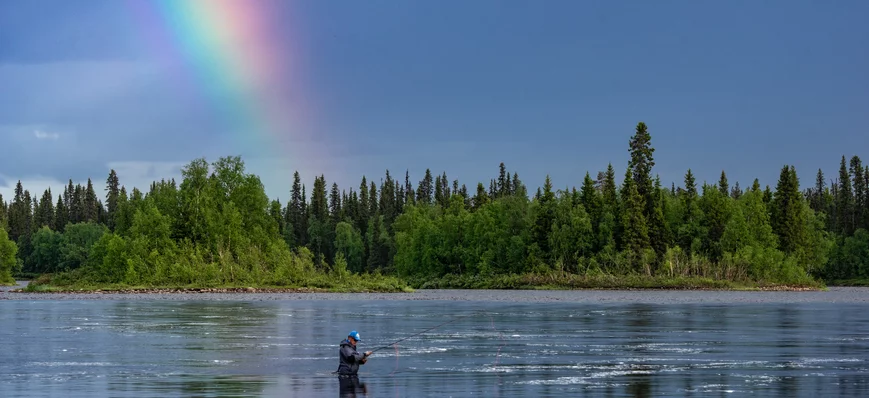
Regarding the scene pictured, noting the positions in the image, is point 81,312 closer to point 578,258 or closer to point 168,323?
point 168,323

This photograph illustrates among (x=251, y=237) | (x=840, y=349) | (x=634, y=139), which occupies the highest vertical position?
(x=634, y=139)

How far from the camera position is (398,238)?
189 meters

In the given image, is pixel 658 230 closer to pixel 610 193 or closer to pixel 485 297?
pixel 610 193

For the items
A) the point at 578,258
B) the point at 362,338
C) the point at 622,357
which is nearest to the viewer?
the point at 622,357

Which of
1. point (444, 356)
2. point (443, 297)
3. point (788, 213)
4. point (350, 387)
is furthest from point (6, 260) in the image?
point (350, 387)

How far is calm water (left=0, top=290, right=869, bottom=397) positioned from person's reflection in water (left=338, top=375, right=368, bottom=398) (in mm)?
137

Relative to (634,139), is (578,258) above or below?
below

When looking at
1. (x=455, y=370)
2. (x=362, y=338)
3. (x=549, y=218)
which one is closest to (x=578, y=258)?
(x=549, y=218)

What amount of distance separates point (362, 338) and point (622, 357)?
13.0 meters

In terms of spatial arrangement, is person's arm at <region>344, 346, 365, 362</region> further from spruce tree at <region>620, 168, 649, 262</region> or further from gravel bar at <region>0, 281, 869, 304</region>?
Result: spruce tree at <region>620, 168, 649, 262</region>

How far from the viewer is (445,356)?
111 feet

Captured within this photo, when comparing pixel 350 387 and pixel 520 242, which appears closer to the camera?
pixel 350 387

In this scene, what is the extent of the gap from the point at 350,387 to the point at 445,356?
8.68 m

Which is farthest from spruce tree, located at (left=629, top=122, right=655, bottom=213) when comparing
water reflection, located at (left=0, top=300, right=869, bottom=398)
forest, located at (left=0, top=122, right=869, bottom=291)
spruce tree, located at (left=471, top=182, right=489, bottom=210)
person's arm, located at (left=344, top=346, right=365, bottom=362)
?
person's arm, located at (left=344, top=346, right=365, bottom=362)
